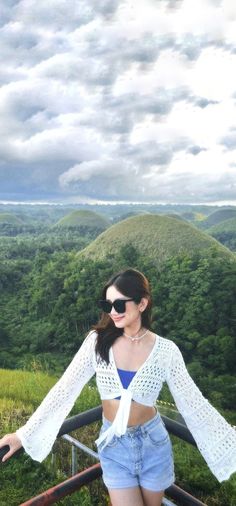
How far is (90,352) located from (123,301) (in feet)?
1.05

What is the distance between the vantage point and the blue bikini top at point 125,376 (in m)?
2.17

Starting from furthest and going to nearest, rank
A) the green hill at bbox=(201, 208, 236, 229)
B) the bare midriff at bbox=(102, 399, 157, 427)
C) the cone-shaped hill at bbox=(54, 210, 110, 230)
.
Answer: the green hill at bbox=(201, 208, 236, 229), the cone-shaped hill at bbox=(54, 210, 110, 230), the bare midriff at bbox=(102, 399, 157, 427)

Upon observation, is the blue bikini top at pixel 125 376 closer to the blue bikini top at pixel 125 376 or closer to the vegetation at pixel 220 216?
the blue bikini top at pixel 125 376

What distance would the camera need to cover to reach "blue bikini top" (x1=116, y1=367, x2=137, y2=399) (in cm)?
217

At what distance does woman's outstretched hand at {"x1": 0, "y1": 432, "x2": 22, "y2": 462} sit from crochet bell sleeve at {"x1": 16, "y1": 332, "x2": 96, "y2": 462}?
42mm

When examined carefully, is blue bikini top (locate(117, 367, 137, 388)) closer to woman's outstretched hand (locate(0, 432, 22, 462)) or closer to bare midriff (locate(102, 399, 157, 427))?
bare midriff (locate(102, 399, 157, 427))

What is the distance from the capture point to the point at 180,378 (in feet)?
7.23

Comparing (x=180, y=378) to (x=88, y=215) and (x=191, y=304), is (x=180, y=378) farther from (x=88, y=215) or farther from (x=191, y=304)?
(x=88, y=215)

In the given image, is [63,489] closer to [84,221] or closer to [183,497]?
[183,497]

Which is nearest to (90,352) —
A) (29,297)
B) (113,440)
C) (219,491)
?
(113,440)

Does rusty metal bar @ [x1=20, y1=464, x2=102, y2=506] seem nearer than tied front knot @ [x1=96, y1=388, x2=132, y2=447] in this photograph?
Yes

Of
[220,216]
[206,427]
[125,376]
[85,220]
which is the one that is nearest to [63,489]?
[125,376]

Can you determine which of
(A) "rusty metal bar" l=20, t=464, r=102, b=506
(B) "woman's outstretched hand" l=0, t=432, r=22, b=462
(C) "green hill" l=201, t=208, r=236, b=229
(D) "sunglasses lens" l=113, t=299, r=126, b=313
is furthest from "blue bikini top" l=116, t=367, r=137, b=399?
(C) "green hill" l=201, t=208, r=236, b=229

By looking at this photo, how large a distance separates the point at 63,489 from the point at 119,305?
86 centimetres
